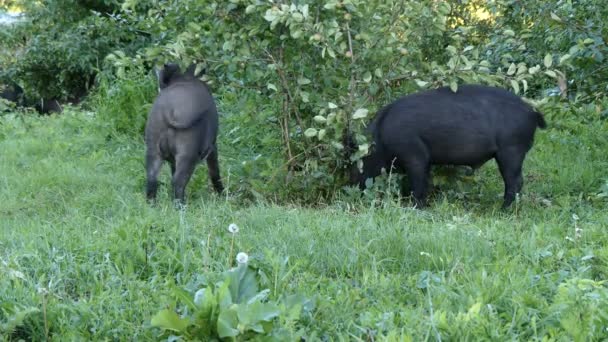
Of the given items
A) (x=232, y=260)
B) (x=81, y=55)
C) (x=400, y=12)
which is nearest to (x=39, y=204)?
(x=232, y=260)

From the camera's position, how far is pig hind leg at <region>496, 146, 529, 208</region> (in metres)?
6.25

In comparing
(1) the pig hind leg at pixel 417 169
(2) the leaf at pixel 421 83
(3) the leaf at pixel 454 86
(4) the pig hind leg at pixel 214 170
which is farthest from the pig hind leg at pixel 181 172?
(3) the leaf at pixel 454 86

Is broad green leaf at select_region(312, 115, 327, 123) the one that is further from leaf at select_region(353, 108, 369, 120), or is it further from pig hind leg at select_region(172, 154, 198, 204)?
pig hind leg at select_region(172, 154, 198, 204)

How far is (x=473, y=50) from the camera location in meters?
6.54

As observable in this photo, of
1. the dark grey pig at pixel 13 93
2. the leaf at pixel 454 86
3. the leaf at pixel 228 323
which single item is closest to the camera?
the leaf at pixel 228 323

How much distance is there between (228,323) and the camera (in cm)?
317

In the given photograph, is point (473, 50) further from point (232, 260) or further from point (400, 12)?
point (232, 260)

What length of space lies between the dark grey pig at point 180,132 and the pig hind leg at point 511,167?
227 centimetres

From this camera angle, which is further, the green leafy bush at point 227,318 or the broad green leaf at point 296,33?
the broad green leaf at point 296,33

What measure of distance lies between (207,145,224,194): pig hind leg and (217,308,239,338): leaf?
11.8ft

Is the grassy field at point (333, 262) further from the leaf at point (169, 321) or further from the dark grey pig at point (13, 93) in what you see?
the dark grey pig at point (13, 93)

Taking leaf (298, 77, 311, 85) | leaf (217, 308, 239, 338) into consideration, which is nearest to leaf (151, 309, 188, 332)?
leaf (217, 308, 239, 338)

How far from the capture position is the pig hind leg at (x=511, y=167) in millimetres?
6254

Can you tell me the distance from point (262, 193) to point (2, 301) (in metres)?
A: 3.01
